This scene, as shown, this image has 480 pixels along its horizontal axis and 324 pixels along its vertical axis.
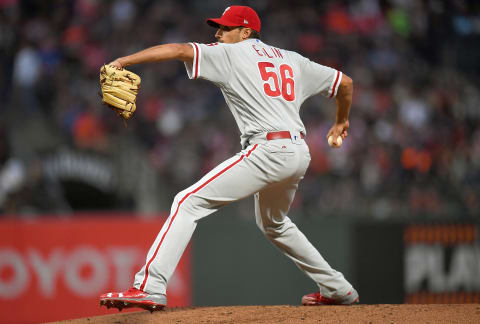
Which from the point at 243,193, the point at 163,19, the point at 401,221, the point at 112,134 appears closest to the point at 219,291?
the point at 401,221

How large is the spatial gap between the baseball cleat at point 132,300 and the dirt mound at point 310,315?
13.1 inches

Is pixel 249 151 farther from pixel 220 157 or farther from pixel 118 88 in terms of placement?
pixel 220 157

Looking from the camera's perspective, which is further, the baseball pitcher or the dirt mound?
the dirt mound

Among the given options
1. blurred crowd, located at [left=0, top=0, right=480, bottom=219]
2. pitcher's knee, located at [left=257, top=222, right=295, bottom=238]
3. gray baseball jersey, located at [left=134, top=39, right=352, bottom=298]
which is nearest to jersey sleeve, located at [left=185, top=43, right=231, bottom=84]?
gray baseball jersey, located at [left=134, top=39, right=352, bottom=298]

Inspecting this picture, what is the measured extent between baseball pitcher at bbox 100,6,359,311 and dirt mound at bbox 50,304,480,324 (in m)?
0.40

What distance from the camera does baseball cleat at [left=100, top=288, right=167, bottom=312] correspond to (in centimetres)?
384

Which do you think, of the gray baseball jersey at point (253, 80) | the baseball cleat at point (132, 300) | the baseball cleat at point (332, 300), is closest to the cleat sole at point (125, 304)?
the baseball cleat at point (132, 300)

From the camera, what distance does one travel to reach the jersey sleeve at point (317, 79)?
462 cm

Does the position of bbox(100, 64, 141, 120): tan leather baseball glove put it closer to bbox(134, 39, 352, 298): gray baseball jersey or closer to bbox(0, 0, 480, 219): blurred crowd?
bbox(134, 39, 352, 298): gray baseball jersey

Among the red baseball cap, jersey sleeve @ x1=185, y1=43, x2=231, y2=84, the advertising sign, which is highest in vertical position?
the red baseball cap

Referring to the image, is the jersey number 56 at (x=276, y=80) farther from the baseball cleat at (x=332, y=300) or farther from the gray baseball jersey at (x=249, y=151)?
the baseball cleat at (x=332, y=300)

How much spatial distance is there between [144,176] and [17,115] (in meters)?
1.71

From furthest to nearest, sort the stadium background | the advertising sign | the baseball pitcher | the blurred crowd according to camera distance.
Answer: the blurred crowd
the stadium background
the advertising sign
the baseball pitcher

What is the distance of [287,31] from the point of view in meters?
12.9
